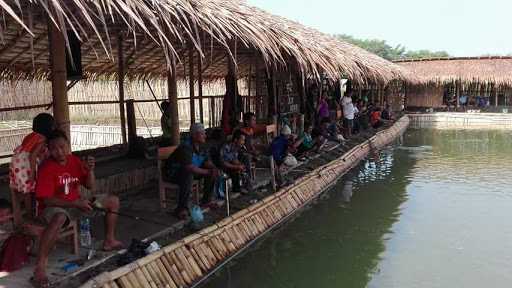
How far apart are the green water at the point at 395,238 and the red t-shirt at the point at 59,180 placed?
1.71 meters

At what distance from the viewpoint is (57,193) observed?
4285mm

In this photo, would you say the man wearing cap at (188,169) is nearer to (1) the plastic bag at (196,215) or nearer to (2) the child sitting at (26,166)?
(1) the plastic bag at (196,215)

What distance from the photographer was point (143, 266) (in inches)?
174

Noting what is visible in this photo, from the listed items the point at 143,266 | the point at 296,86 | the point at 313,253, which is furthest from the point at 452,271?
the point at 296,86

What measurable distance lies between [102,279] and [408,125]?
2159 cm

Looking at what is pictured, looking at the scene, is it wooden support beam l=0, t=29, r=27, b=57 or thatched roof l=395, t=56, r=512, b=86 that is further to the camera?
thatched roof l=395, t=56, r=512, b=86

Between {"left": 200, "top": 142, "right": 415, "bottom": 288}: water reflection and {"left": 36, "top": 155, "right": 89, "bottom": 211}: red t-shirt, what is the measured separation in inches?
66.2

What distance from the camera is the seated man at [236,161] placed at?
6805 millimetres

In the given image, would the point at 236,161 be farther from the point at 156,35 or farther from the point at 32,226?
the point at 32,226

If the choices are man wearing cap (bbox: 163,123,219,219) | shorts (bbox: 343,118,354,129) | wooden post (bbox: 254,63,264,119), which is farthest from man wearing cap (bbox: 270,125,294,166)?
shorts (bbox: 343,118,354,129)

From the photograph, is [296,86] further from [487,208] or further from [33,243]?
[33,243]

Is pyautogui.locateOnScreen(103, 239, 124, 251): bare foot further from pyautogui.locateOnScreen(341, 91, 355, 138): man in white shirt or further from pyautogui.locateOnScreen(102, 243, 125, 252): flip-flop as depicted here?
pyautogui.locateOnScreen(341, 91, 355, 138): man in white shirt

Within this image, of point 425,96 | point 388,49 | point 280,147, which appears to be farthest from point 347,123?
point 388,49

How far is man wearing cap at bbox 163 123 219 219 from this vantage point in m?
5.70
